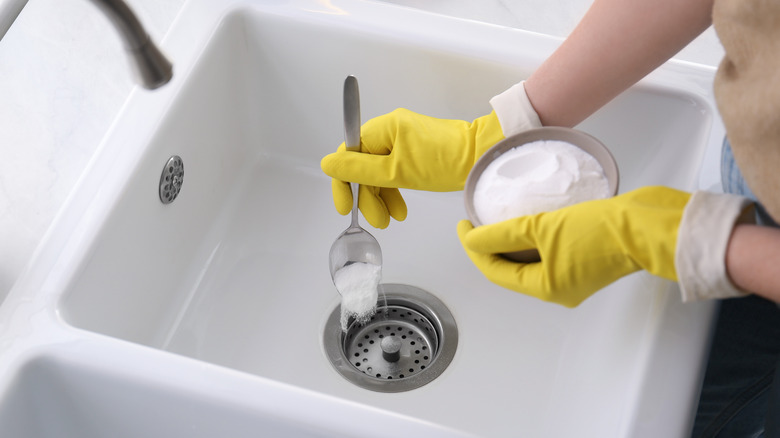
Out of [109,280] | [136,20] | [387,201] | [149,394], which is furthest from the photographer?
[387,201]

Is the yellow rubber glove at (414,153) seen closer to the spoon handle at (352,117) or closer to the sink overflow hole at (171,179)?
the spoon handle at (352,117)

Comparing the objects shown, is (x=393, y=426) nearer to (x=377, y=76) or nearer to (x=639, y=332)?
(x=639, y=332)

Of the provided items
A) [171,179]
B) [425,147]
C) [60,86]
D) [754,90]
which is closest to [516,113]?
[425,147]

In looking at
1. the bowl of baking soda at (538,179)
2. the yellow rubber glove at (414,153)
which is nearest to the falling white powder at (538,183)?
the bowl of baking soda at (538,179)

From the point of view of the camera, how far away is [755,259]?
21.5 inches

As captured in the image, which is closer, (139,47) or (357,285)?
(139,47)

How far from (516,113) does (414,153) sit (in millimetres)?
107

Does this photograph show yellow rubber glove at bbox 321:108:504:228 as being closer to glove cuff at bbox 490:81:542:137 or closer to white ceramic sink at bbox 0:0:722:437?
glove cuff at bbox 490:81:542:137

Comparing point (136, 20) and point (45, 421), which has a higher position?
point (136, 20)

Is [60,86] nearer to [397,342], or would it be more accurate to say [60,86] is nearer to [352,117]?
[352,117]

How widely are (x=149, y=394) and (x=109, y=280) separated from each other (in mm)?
154

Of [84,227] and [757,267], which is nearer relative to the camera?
[757,267]

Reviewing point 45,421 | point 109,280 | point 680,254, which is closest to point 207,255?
point 109,280

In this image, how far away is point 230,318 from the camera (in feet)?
2.80
